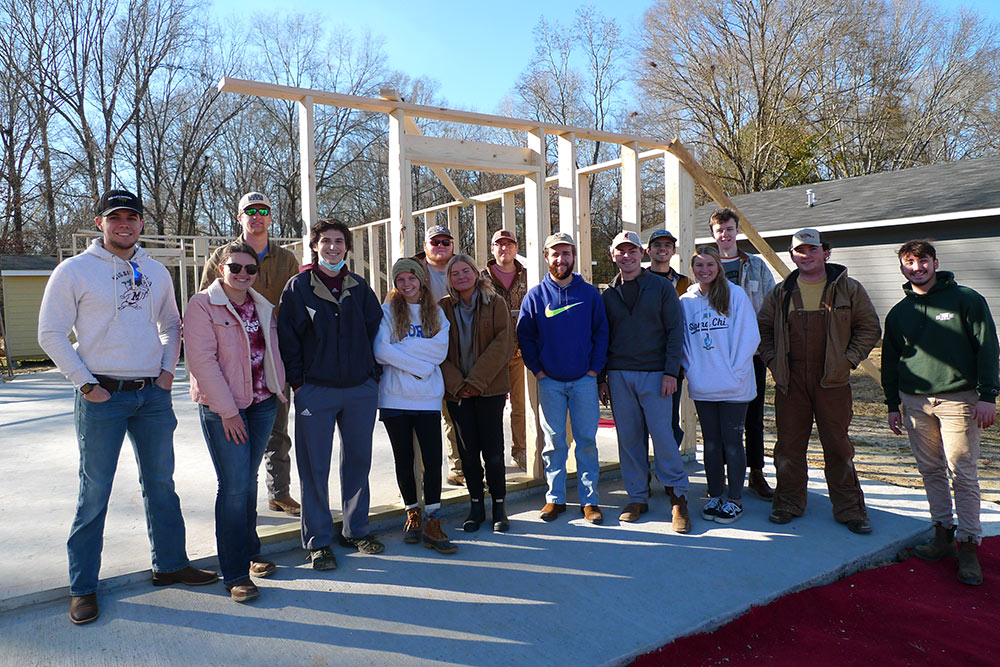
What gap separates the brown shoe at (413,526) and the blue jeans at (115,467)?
1.20 meters

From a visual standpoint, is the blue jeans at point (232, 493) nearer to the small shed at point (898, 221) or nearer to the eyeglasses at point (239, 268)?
the eyeglasses at point (239, 268)

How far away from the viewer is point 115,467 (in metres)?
2.79


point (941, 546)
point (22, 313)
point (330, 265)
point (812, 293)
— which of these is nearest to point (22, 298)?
point (22, 313)

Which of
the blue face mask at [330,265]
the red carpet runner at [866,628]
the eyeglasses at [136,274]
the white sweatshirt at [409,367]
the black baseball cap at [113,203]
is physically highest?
the black baseball cap at [113,203]

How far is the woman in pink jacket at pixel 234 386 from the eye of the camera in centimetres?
290

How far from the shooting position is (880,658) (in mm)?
2549

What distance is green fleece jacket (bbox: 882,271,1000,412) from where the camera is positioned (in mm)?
3271

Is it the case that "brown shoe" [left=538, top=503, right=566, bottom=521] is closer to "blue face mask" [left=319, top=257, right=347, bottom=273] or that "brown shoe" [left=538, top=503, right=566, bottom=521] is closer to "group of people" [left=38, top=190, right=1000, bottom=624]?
"group of people" [left=38, top=190, right=1000, bottom=624]

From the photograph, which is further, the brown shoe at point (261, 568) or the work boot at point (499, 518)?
the work boot at point (499, 518)

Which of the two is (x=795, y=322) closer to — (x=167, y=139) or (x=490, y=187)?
(x=490, y=187)

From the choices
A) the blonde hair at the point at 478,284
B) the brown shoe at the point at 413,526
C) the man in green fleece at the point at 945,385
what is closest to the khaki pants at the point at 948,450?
the man in green fleece at the point at 945,385

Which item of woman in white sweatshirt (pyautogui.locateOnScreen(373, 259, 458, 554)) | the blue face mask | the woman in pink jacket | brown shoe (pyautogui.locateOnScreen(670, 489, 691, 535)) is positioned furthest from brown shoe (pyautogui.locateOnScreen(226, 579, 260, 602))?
brown shoe (pyautogui.locateOnScreen(670, 489, 691, 535))

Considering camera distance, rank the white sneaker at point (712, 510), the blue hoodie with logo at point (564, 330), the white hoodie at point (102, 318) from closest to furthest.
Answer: the white hoodie at point (102, 318) < the blue hoodie with logo at point (564, 330) < the white sneaker at point (712, 510)

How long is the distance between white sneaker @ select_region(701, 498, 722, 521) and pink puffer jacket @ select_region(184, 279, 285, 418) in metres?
2.82
